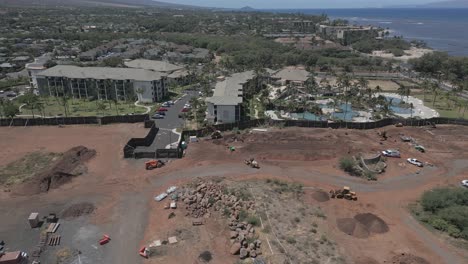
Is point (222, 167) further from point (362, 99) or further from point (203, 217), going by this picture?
point (362, 99)

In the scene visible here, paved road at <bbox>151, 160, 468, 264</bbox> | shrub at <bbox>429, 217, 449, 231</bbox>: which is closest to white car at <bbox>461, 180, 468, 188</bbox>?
paved road at <bbox>151, 160, 468, 264</bbox>

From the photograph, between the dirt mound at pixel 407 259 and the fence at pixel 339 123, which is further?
the fence at pixel 339 123

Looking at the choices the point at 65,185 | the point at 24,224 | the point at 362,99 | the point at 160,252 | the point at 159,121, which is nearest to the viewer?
the point at 160,252

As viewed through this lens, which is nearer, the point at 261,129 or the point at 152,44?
the point at 261,129

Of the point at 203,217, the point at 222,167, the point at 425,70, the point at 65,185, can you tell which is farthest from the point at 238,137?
the point at 425,70

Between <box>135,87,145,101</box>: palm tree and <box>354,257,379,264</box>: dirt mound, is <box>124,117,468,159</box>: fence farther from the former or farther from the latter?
<box>354,257,379,264</box>: dirt mound

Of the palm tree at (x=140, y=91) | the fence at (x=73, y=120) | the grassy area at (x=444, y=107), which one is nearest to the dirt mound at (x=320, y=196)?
the fence at (x=73, y=120)

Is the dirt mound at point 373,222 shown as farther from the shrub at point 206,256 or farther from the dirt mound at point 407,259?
the shrub at point 206,256
